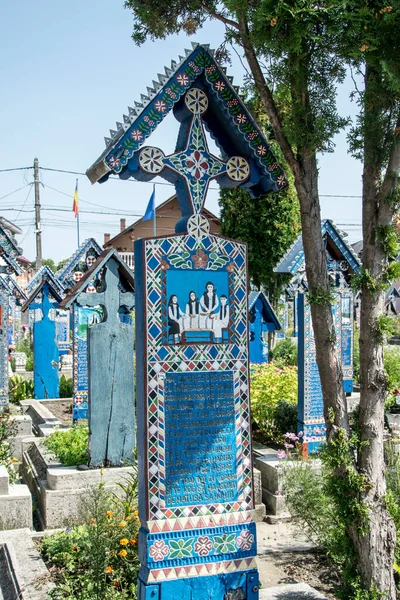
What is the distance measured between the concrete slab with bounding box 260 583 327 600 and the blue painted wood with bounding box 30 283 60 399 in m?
10.7

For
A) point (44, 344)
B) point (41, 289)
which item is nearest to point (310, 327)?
point (44, 344)

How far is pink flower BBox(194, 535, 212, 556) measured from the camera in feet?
15.5

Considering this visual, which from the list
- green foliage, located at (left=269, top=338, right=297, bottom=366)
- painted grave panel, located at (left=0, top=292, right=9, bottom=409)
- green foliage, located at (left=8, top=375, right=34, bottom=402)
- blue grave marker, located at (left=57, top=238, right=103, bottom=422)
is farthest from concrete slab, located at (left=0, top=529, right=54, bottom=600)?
green foliage, located at (left=269, top=338, right=297, bottom=366)

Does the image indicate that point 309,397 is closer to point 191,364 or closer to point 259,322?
point 191,364

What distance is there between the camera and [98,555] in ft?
16.6

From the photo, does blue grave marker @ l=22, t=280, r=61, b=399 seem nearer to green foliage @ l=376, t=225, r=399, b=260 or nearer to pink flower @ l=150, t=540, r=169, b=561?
pink flower @ l=150, t=540, r=169, b=561

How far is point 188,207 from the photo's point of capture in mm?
5023

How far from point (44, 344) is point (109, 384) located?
7574mm

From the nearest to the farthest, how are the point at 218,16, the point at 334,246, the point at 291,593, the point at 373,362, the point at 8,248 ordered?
the point at 373,362
the point at 291,593
the point at 218,16
the point at 334,246
the point at 8,248

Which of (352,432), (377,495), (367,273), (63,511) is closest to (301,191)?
(367,273)

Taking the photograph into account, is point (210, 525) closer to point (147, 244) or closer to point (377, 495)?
point (377, 495)

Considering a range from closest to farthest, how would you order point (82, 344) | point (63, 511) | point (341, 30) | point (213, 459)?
1. point (341, 30)
2. point (213, 459)
3. point (63, 511)
4. point (82, 344)

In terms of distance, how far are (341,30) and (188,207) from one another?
159 centimetres

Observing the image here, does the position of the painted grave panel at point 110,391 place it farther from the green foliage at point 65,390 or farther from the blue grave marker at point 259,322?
the green foliage at point 65,390
